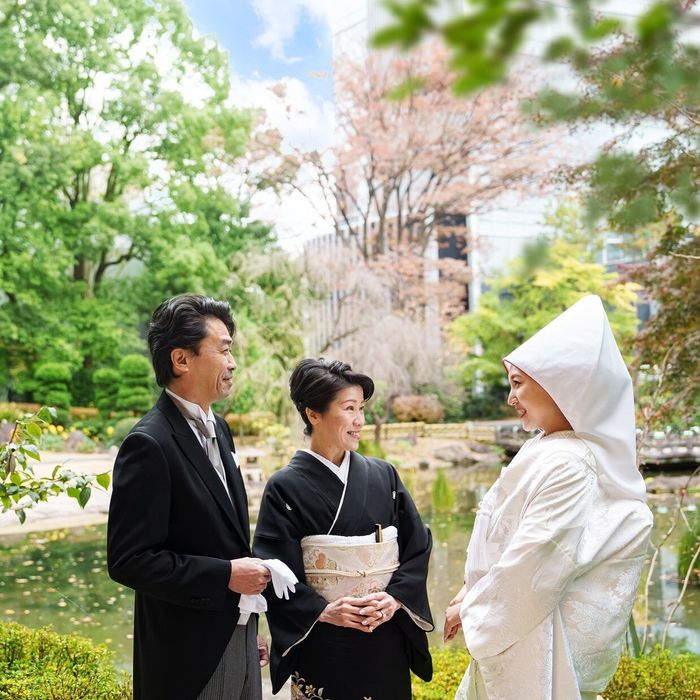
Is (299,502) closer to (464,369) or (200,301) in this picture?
(200,301)

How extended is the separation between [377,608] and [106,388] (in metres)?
11.8

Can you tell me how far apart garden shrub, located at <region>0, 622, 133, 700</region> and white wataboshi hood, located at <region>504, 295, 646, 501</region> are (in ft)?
5.15

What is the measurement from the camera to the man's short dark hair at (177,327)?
1.77m

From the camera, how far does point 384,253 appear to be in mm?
13734

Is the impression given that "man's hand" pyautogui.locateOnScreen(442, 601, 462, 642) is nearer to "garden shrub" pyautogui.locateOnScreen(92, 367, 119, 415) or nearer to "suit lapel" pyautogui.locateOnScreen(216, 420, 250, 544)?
"suit lapel" pyautogui.locateOnScreen(216, 420, 250, 544)

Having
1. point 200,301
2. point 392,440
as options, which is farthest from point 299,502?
point 392,440

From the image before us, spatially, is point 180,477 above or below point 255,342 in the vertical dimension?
below

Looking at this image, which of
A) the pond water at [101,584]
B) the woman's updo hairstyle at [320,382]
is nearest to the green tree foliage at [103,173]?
the pond water at [101,584]

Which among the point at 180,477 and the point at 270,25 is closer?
the point at 180,477

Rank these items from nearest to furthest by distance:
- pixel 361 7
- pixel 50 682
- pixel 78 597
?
pixel 50 682, pixel 78 597, pixel 361 7

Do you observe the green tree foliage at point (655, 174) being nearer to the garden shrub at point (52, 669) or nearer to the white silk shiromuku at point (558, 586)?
the white silk shiromuku at point (558, 586)

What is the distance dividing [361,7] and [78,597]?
39.6ft

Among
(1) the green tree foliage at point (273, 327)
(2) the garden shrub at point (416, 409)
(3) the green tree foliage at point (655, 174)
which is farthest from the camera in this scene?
(2) the garden shrub at point (416, 409)

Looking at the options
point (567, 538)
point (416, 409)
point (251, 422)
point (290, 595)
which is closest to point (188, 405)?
point (290, 595)
